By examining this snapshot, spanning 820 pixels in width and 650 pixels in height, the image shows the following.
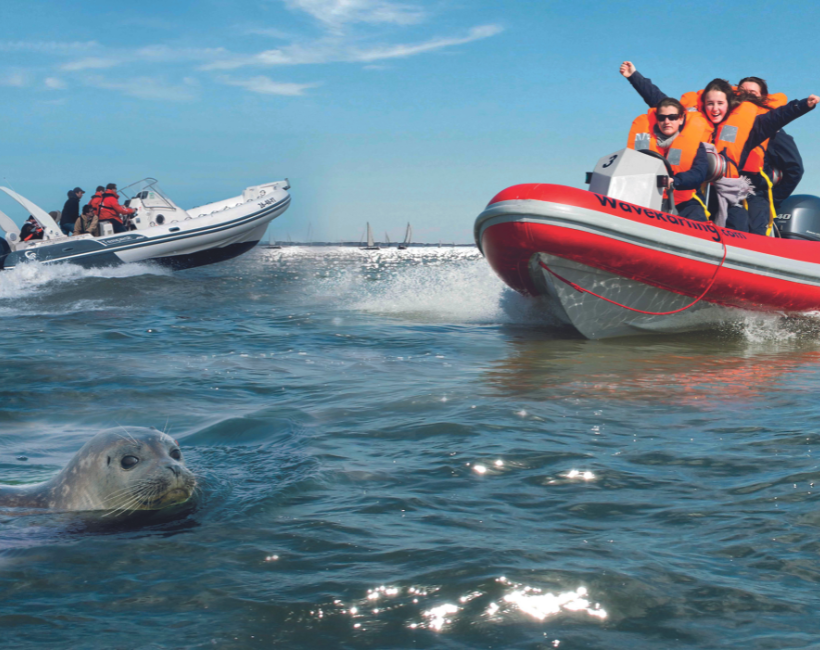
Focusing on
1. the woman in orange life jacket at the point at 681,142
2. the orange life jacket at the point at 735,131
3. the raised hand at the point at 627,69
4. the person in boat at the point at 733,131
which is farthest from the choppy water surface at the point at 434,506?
the raised hand at the point at 627,69

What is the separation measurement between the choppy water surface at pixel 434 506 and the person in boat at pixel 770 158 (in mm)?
2046

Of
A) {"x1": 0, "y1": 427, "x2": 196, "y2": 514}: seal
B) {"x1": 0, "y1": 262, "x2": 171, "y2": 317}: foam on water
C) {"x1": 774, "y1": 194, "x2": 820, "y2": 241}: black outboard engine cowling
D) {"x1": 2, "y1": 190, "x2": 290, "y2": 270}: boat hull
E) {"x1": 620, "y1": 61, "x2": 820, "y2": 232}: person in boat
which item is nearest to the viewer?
{"x1": 0, "y1": 427, "x2": 196, "y2": 514}: seal

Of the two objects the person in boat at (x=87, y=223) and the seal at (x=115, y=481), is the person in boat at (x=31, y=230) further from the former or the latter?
the seal at (x=115, y=481)

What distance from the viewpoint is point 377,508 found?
2.33m

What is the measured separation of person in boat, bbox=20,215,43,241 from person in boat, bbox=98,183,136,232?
119 centimetres

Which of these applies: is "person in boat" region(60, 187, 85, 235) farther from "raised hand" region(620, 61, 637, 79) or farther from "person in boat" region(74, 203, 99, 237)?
"raised hand" region(620, 61, 637, 79)

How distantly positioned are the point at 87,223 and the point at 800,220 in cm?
1238

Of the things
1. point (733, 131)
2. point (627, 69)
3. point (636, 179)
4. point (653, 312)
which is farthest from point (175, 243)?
point (733, 131)

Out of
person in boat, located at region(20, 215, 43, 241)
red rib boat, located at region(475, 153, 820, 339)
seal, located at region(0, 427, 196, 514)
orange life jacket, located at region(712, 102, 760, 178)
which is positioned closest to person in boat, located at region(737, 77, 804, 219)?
orange life jacket, located at region(712, 102, 760, 178)

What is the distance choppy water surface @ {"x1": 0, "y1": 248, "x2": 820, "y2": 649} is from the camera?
5.37 feet

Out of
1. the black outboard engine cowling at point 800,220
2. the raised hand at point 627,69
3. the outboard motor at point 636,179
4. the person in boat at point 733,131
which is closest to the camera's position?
the outboard motor at point 636,179

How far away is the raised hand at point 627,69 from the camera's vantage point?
23.9 ft

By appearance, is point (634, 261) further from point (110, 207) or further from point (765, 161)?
point (110, 207)

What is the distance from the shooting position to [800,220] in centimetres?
690
